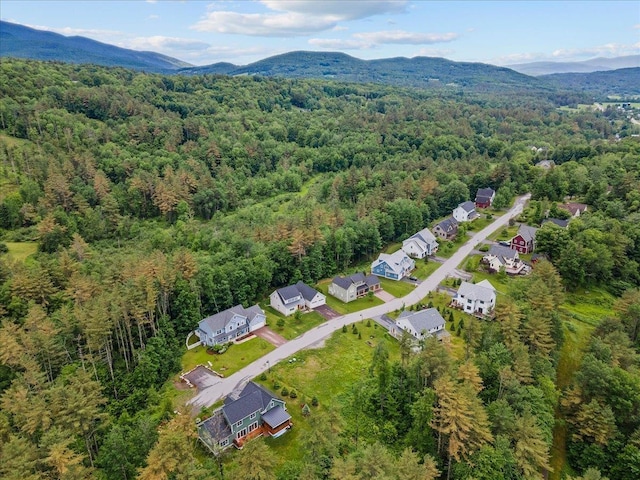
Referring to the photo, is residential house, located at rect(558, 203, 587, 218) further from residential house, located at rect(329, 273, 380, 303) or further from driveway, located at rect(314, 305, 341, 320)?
driveway, located at rect(314, 305, 341, 320)

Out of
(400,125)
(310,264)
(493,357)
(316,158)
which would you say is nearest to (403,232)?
(310,264)

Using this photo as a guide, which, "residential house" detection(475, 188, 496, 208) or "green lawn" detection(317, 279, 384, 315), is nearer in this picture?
"green lawn" detection(317, 279, 384, 315)

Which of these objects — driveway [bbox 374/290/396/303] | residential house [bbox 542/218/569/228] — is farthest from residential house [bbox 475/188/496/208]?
driveway [bbox 374/290/396/303]

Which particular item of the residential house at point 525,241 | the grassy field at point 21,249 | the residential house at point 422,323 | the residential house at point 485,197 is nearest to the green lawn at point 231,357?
the residential house at point 422,323

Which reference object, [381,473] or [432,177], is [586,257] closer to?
[432,177]

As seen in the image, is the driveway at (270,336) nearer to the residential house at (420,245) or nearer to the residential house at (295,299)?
the residential house at (295,299)
